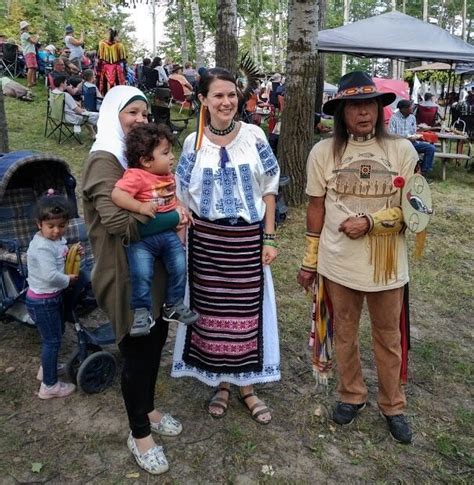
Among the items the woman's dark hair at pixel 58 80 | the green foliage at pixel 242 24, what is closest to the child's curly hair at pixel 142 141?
the woman's dark hair at pixel 58 80

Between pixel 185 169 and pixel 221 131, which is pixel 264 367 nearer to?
pixel 185 169

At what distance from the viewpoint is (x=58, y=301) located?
2.91 m

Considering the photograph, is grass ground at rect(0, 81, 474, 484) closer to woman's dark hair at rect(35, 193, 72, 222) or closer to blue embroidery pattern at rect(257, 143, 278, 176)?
woman's dark hair at rect(35, 193, 72, 222)

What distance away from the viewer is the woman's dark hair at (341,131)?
248 centimetres

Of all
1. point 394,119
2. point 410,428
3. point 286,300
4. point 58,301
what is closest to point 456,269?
point 286,300

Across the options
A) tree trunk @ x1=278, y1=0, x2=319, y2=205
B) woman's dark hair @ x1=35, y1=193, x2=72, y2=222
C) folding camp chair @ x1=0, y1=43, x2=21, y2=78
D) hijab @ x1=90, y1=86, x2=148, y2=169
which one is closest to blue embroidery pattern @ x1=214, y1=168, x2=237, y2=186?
hijab @ x1=90, y1=86, x2=148, y2=169

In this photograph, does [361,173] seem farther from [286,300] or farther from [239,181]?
[286,300]

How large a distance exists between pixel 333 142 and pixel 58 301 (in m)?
1.82

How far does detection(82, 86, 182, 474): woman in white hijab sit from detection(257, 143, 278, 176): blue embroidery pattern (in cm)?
65

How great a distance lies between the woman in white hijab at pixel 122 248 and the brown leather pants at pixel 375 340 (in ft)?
3.16

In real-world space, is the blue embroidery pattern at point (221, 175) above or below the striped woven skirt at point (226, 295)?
above

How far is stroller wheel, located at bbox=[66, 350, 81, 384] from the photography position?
307 cm

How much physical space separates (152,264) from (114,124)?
65 cm

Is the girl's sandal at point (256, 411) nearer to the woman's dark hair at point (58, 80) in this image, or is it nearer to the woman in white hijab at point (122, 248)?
the woman in white hijab at point (122, 248)
